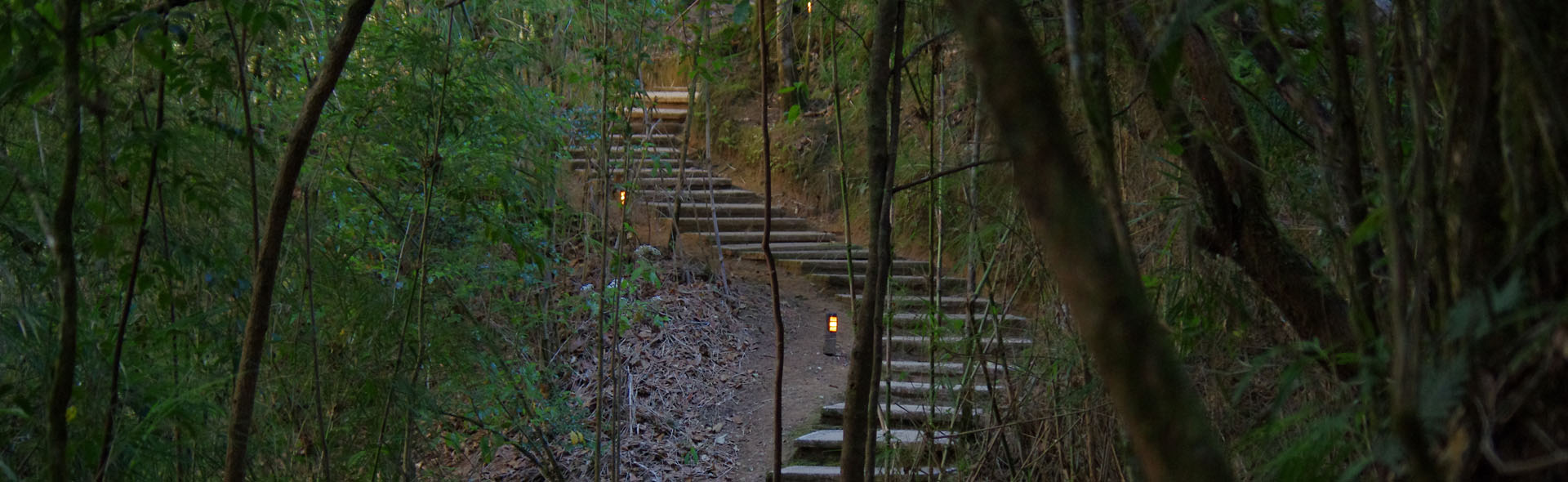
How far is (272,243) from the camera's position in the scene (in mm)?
1816

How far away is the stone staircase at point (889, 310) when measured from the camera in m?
3.21

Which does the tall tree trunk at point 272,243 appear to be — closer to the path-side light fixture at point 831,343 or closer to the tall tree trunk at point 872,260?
the tall tree trunk at point 872,260

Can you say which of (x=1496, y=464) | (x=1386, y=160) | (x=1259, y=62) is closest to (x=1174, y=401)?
(x=1386, y=160)

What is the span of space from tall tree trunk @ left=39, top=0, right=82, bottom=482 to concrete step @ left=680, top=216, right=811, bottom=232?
22.0 feet

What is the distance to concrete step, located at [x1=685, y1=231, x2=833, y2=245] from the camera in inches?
329

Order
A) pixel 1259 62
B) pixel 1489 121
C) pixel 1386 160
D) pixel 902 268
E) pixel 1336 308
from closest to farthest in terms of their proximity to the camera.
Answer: pixel 1386 160
pixel 1489 121
pixel 1336 308
pixel 1259 62
pixel 902 268

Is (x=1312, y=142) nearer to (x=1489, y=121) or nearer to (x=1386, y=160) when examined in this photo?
(x=1489, y=121)

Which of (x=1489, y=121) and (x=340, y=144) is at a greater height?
(x=340, y=144)

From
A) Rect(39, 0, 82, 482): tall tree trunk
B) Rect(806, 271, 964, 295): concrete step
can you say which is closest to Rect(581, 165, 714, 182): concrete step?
Rect(806, 271, 964, 295): concrete step

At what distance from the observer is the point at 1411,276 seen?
0.99 meters

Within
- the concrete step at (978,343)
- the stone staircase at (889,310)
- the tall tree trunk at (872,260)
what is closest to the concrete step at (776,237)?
the stone staircase at (889,310)

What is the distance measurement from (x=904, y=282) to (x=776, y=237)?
2.85m

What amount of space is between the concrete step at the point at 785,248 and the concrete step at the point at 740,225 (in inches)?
9.1

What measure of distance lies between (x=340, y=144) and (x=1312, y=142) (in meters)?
3.53
